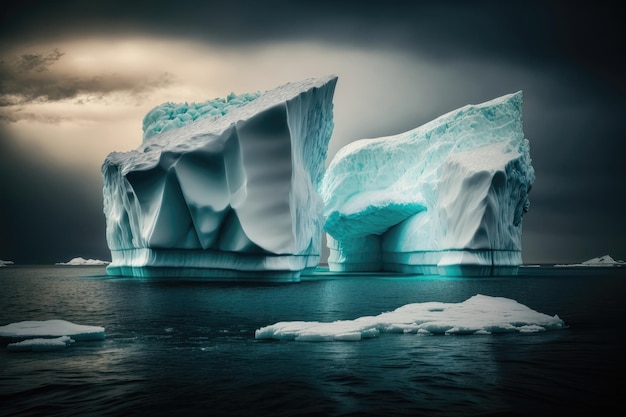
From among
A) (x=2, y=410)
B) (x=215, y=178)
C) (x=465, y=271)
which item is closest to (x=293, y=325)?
(x=2, y=410)

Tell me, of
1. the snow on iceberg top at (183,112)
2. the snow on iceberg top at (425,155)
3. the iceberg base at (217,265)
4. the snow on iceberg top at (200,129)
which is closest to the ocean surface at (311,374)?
the iceberg base at (217,265)

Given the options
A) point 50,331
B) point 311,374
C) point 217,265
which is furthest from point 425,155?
point 311,374

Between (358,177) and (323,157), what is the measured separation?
5830 mm

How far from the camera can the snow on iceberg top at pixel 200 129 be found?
70.0 ft

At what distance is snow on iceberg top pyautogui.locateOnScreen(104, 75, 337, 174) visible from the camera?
70.0 ft

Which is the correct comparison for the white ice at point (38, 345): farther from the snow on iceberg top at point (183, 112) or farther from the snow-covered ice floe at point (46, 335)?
the snow on iceberg top at point (183, 112)

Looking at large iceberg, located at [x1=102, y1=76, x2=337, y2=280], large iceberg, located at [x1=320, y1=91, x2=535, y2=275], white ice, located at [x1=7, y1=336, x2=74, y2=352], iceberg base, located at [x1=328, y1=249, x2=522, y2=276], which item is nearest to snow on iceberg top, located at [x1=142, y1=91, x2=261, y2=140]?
large iceberg, located at [x1=102, y1=76, x2=337, y2=280]

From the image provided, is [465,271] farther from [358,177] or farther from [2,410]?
[2,410]

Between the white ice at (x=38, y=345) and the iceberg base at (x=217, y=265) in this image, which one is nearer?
the white ice at (x=38, y=345)

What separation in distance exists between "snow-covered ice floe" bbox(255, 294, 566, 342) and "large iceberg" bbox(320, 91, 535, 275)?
593 inches

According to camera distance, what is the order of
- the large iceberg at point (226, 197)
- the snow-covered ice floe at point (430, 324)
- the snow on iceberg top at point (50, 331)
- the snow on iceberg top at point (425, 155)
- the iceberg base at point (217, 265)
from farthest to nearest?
1. the snow on iceberg top at point (425, 155)
2. the iceberg base at point (217, 265)
3. the large iceberg at point (226, 197)
4. the snow-covered ice floe at point (430, 324)
5. the snow on iceberg top at point (50, 331)

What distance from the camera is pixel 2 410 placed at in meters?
5.10

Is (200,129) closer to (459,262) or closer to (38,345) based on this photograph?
(459,262)

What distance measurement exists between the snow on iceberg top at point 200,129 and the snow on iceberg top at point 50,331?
1253 centimetres
